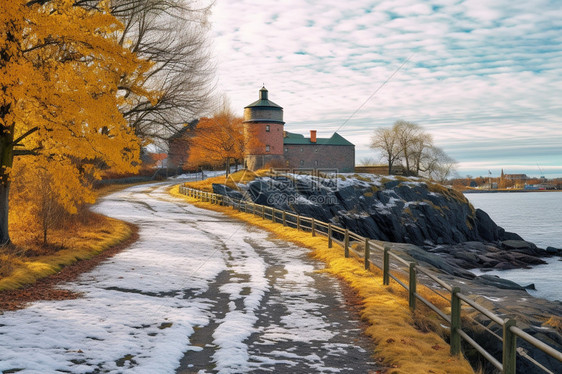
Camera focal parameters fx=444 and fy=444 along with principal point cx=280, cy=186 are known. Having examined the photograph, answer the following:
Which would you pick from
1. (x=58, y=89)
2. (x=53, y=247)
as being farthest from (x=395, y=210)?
(x=58, y=89)

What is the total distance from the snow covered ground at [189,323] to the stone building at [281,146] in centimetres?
5625

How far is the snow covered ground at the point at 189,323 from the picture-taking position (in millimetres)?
6358

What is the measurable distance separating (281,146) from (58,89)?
206 ft

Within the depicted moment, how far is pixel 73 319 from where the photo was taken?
8094 millimetres

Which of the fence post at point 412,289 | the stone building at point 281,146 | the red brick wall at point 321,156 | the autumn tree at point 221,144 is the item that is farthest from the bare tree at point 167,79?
the red brick wall at point 321,156

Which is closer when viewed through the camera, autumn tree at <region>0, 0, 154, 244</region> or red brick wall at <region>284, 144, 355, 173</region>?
autumn tree at <region>0, 0, 154, 244</region>

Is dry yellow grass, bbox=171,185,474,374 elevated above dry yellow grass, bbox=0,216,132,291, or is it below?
below

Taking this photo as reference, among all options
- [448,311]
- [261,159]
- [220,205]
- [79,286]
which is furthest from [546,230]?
[79,286]

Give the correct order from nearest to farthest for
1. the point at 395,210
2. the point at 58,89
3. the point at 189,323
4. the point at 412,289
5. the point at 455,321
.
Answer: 1. the point at 455,321
2. the point at 189,323
3. the point at 412,289
4. the point at 58,89
5. the point at 395,210

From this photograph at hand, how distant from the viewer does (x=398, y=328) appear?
26.4 ft

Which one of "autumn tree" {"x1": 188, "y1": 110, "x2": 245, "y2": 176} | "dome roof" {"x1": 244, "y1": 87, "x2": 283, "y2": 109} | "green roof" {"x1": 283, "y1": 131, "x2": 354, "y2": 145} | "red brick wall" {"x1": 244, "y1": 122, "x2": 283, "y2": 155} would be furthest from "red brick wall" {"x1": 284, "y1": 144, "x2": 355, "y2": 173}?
"autumn tree" {"x1": 188, "y1": 110, "x2": 245, "y2": 176}

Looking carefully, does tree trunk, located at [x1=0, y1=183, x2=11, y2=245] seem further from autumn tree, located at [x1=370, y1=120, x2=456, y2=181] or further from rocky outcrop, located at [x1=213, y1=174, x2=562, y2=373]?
autumn tree, located at [x1=370, y1=120, x2=456, y2=181]

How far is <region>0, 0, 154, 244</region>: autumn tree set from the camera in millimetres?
11211

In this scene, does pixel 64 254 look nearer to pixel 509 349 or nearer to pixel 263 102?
pixel 509 349
